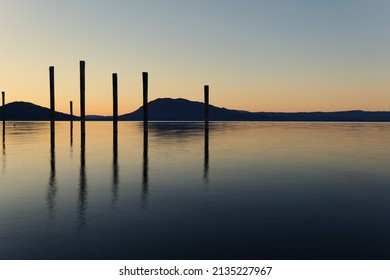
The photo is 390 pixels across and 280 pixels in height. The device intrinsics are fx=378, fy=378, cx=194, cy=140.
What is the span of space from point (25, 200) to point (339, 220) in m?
8.63

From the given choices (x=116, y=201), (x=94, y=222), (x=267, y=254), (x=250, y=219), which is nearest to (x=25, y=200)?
(x=116, y=201)

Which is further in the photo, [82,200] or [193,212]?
[82,200]

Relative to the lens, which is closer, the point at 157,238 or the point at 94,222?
the point at 157,238

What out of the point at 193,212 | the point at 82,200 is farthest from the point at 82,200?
the point at 193,212

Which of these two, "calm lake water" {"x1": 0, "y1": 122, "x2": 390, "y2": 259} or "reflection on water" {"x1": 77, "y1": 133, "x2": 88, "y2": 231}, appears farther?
"reflection on water" {"x1": 77, "y1": 133, "x2": 88, "y2": 231}

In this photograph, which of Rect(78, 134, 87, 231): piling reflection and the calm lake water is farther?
Rect(78, 134, 87, 231): piling reflection

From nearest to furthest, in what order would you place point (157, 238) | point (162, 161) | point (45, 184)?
point (157, 238) → point (45, 184) → point (162, 161)

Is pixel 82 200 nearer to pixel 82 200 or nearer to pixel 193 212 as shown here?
pixel 82 200

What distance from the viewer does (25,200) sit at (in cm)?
1108

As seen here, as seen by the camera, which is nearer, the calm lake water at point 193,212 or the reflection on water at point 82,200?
the calm lake water at point 193,212

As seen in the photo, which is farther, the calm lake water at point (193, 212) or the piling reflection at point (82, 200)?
the piling reflection at point (82, 200)
